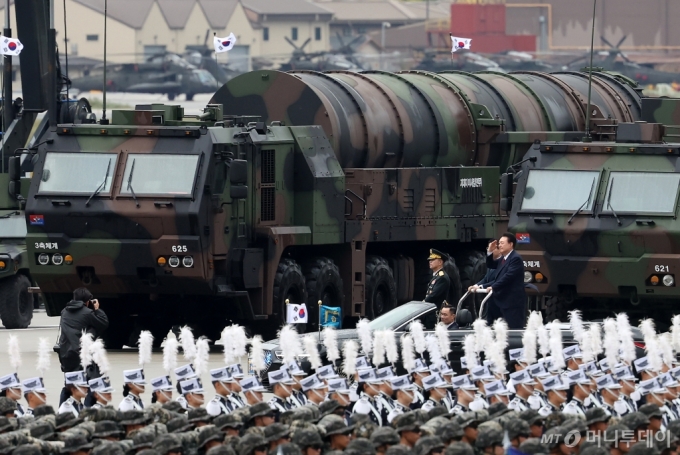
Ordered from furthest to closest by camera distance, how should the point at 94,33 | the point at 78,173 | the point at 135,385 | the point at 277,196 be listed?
the point at 94,33
the point at 277,196
the point at 78,173
the point at 135,385

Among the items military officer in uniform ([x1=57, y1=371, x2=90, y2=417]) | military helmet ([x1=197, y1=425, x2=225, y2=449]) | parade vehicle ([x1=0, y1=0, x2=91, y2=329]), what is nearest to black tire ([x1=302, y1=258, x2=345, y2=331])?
parade vehicle ([x1=0, y1=0, x2=91, y2=329])

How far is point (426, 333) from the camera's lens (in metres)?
16.6

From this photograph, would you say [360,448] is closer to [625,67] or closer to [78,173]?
[78,173]

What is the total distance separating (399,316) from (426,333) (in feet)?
3.91

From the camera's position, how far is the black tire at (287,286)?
21797 millimetres

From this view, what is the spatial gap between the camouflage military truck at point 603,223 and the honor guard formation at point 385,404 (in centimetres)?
412

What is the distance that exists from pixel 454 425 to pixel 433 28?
97937 mm

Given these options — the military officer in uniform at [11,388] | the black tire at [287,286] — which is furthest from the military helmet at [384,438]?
the black tire at [287,286]

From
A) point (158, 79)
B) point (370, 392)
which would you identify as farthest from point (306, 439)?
point (158, 79)

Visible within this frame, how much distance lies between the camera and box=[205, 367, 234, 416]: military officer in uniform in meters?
13.6

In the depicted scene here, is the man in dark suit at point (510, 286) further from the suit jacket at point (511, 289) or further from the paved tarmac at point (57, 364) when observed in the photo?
the paved tarmac at point (57, 364)

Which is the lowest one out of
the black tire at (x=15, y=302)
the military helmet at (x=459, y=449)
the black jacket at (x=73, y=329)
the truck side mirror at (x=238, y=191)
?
the black tire at (x=15, y=302)

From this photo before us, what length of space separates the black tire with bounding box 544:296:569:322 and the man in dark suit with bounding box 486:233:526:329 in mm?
2605

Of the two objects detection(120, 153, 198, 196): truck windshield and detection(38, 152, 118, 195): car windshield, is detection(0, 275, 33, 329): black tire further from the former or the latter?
detection(120, 153, 198, 196): truck windshield
